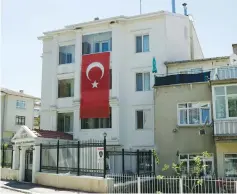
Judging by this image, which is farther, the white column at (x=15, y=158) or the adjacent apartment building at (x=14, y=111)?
the adjacent apartment building at (x=14, y=111)

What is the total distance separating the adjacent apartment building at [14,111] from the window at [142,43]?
2133 centimetres

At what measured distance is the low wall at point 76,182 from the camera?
17406 mm

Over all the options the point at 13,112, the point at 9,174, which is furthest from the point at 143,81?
the point at 13,112

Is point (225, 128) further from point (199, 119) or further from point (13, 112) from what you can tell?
point (13, 112)

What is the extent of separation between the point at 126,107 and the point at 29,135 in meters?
8.15

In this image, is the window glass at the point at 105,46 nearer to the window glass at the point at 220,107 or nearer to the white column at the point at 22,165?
the white column at the point at 22,165

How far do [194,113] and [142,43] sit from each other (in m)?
8.58

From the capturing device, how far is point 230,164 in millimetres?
20266

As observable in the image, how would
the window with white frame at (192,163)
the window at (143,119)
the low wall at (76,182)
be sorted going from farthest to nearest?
the window at (143,119)
the window with white frame at (192,163)
the low wall at (76,182)

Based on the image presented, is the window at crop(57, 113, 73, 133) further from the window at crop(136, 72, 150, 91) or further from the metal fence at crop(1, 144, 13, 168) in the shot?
the window at crop(136, 72, 150, 91)

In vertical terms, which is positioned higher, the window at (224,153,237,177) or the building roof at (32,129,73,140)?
the building roof at (32,129,73,140)

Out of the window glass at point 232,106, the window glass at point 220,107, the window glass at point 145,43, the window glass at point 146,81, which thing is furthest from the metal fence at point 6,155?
the window glass at point 232,106

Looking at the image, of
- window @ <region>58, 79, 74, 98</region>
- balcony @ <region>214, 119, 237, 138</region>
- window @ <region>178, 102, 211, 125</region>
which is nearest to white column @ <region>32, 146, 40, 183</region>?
window @ <region>58, 79, 74, 98</region>

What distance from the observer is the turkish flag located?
27266mm
